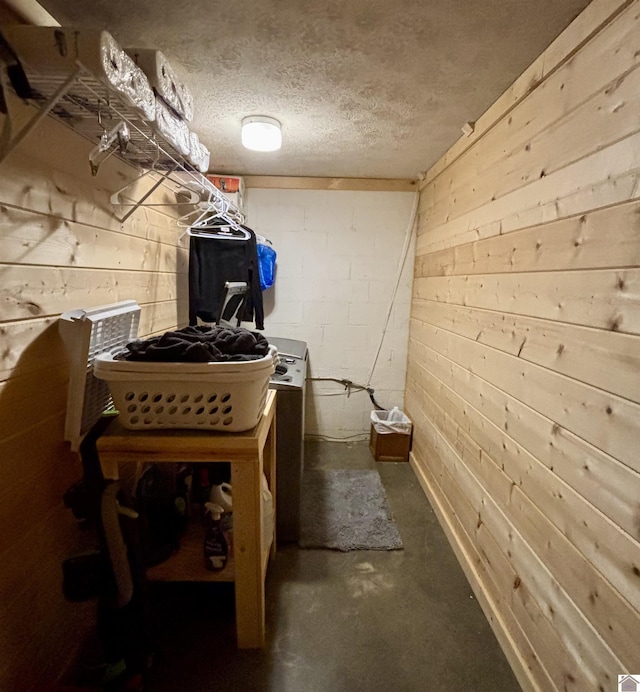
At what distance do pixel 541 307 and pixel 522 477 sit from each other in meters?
0.61

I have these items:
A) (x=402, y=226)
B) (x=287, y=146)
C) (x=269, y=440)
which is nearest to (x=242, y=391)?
(x=269, y=440)

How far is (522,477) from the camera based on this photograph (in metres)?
1.34

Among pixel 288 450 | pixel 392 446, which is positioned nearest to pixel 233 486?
pixel 288 450

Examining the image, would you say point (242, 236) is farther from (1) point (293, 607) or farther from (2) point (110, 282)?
(1) point (293, 607)

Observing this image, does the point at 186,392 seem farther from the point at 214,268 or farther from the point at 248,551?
the point at 214,268

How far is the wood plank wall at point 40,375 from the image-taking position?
100 cm

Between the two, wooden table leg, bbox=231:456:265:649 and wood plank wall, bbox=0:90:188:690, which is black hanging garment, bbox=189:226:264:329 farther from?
wooden table leg, bbox=231:456:265:649

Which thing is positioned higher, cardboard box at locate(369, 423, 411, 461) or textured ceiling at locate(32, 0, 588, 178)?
textured ceiling at locate(32, 0, 588, 178)

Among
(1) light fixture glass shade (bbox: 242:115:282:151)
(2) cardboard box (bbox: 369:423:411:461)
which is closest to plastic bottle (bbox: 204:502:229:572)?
(2) cardboard box (bbox: 369:423:411:461)

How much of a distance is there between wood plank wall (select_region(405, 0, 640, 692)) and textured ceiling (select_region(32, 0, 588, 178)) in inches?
6.0

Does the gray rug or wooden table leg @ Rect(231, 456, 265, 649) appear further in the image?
the gray rug

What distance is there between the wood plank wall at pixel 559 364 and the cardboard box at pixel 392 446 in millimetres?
959

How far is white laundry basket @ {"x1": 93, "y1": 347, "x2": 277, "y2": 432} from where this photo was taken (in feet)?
3.49

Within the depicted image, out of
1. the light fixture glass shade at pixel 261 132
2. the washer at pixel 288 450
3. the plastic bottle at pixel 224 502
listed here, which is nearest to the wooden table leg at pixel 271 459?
the washer at pixel 288 450
